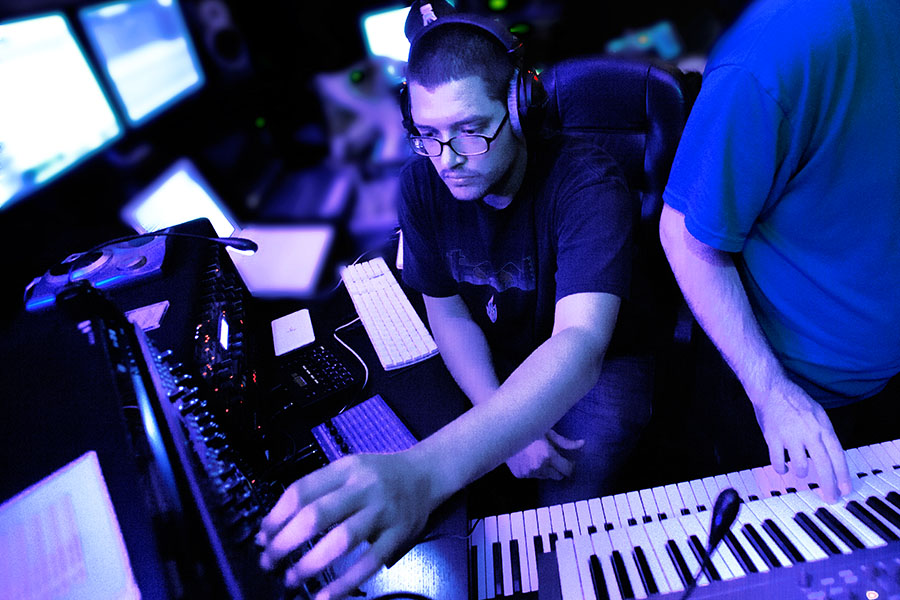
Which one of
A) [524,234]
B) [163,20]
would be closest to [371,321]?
[524,234]

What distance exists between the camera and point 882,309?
35.0 inches

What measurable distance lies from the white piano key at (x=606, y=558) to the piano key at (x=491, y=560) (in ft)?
0.46

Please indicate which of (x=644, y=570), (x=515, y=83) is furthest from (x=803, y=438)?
(x=515, y=83)

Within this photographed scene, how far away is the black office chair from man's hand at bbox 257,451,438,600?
0.96 meters

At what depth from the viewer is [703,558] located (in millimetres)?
625

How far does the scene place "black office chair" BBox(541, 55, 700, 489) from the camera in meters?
1.29

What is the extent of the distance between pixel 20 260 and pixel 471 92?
1343mm

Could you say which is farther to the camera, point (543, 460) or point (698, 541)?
point (543, 460)

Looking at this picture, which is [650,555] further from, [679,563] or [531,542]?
[531,542]

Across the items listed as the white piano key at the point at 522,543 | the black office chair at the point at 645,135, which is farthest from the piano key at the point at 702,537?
the black office chair at the point at 645,135

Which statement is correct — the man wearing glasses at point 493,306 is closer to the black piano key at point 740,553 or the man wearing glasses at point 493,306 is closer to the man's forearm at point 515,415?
the man's forearm at point 515,415

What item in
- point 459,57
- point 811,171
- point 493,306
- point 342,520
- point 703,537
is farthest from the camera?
point 493,306

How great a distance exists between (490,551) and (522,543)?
50 millimetres

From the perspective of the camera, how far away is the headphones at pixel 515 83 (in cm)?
89
